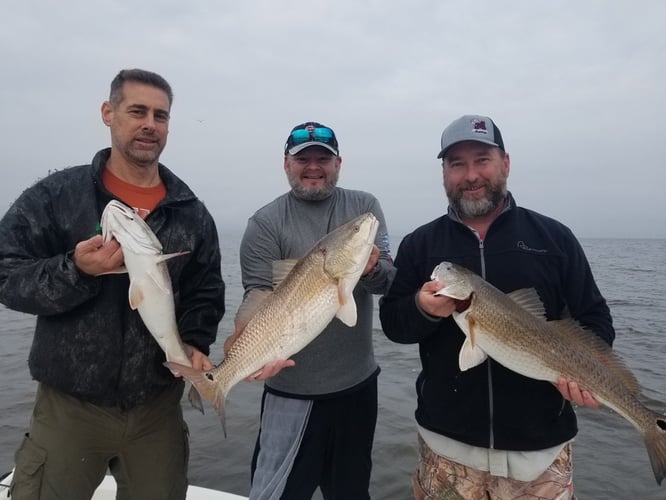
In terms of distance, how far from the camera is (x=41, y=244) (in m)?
3.60

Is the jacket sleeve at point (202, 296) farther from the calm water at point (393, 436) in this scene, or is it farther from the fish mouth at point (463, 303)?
the calm water at point (393, 436)

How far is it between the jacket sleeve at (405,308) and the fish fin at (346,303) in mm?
487

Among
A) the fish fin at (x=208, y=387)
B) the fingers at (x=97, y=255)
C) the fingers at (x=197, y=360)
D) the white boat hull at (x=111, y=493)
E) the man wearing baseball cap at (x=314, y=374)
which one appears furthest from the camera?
the white boat hull at (x=111, y=493)

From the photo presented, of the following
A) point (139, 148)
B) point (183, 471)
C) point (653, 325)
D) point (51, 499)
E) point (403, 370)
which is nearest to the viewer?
point (51, 499)

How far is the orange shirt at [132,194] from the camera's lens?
3.90 meters

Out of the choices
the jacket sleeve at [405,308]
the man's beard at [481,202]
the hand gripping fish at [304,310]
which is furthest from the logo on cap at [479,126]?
the hand gripping fish at [304,310]

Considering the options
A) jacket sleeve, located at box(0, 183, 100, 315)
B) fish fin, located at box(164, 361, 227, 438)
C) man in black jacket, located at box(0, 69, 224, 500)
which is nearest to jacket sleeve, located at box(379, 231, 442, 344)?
fish fin, located at box(164, 361, 227, 438)

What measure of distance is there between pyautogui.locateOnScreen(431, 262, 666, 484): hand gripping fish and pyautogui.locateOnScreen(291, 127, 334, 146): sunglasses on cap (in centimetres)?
167

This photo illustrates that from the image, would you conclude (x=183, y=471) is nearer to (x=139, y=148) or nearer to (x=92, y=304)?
(x=92, y=304)

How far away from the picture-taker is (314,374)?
422 centimetres

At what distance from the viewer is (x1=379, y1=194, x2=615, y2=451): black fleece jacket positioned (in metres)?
3.62

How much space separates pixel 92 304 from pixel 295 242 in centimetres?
177

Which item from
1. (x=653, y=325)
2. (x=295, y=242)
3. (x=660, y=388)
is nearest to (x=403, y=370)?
(x=660, y=388)

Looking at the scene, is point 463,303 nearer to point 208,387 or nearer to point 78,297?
point 208,387
